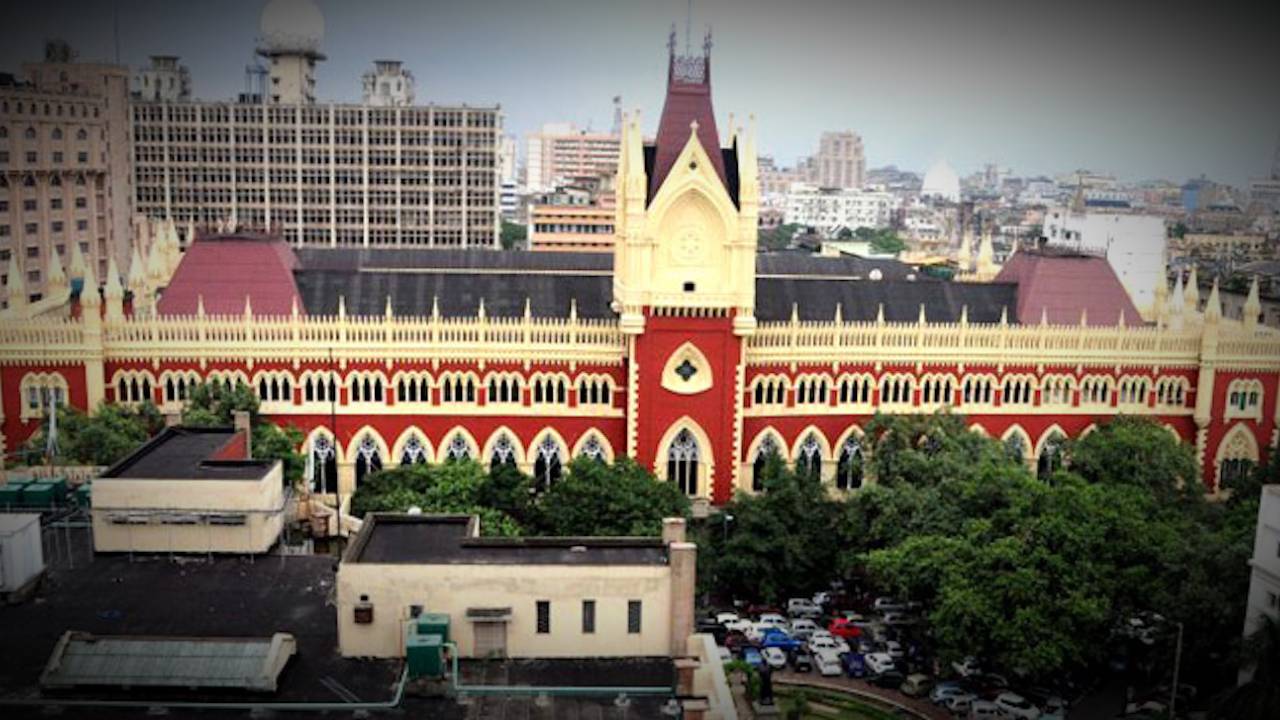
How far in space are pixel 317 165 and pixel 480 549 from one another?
117 metres

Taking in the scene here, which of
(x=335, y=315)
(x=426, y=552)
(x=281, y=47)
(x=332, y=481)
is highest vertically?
(x=281, y=47)

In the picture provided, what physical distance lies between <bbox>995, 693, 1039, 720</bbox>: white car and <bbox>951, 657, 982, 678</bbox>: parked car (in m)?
2.72

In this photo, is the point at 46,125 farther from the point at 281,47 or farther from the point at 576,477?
the point at 576,477

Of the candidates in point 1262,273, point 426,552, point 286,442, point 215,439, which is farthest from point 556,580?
point 1262,273

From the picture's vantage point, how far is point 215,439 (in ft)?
145

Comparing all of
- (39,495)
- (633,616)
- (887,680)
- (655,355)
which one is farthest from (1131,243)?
(39,495)

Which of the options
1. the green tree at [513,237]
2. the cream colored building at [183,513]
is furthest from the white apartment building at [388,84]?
the cream colored building at [183,513]

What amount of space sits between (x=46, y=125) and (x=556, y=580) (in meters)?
108

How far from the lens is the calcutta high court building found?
6238cm

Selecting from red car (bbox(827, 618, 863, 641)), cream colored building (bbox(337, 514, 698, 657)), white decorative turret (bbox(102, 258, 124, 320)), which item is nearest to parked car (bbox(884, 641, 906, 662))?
red car (bbox(827, 618, 863, 641))

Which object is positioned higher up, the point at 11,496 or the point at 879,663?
the point at 11,496

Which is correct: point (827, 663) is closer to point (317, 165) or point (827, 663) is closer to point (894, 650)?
point (894, 650)

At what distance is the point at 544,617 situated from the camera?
3189cm

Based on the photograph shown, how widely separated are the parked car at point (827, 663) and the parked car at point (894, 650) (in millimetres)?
2291
